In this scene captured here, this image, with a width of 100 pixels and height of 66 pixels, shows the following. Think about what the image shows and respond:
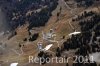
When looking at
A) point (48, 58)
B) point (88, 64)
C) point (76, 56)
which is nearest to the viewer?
point (88, 64)

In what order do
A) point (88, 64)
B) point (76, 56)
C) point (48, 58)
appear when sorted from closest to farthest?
point (88, 64)
point (76, 56)
point (48, 58)

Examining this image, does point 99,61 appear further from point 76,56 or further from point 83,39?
point 83,39

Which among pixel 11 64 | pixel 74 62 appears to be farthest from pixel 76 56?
pixel 11 64

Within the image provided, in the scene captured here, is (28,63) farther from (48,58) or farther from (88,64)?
(88,64)

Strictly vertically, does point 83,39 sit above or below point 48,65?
above

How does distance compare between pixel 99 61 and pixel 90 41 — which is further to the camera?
pixel 90 41

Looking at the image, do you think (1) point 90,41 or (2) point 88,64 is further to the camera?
(1) point 90,41

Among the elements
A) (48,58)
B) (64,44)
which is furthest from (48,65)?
(64,44)

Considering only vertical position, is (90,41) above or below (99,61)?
above

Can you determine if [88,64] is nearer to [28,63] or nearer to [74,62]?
[74,62]
